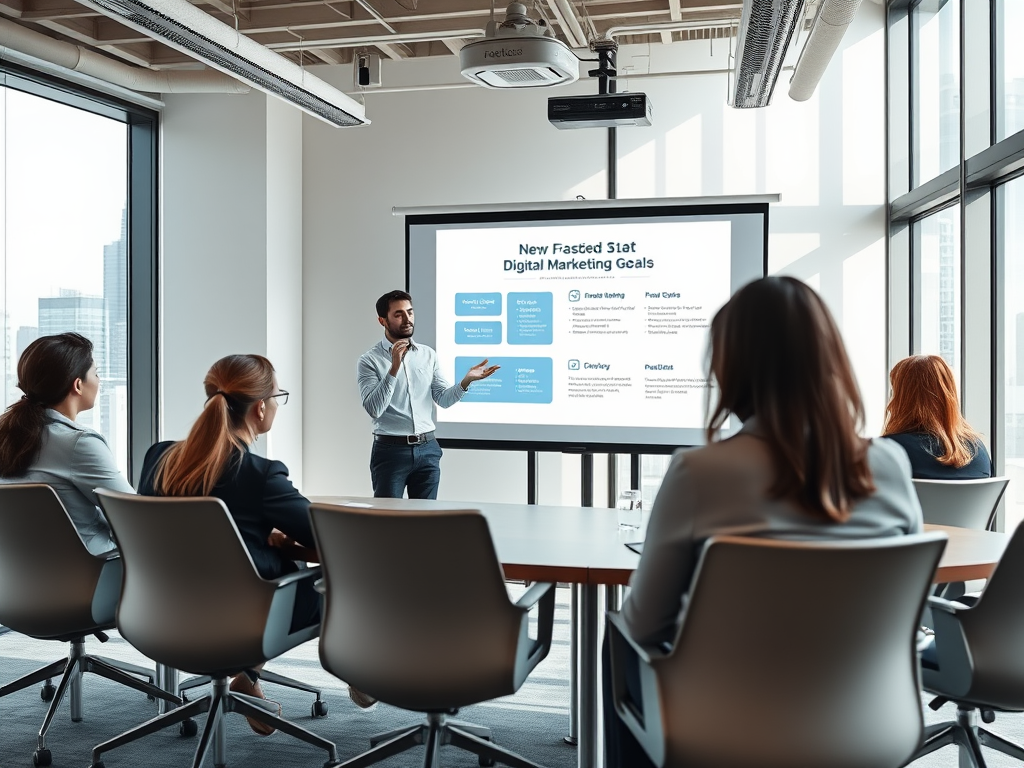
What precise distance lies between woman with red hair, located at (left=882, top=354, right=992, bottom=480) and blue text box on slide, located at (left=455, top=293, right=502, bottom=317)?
2416 millimetres

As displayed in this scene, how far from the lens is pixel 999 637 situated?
2.16 meters

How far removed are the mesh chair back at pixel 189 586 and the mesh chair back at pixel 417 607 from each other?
0.33 metres

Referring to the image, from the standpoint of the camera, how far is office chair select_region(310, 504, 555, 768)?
2.06m

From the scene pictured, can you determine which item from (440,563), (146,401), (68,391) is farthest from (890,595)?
(146,401)

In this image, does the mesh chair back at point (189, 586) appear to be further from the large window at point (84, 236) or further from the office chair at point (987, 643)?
the large window at point (84, 236)

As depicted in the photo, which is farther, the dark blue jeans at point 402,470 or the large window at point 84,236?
the large window at point 84,236

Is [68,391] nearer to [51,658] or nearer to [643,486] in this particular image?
[51,658]

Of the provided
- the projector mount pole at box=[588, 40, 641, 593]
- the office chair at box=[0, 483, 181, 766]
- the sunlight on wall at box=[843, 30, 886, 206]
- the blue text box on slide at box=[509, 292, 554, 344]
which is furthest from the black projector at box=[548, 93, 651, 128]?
the office chair at box=[0, 483, 181, 766]

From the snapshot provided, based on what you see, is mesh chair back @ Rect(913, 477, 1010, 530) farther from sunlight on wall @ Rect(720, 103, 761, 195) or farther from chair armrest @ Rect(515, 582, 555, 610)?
sunlight on wall @ Rect(720, 103, 761, 195)

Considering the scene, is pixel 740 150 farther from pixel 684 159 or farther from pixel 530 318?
pixel 530 318

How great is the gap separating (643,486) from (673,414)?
130 centimetres

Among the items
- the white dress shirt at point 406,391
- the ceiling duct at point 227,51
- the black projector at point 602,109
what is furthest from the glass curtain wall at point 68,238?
the black projector at point 602,109

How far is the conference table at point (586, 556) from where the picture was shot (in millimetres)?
2291

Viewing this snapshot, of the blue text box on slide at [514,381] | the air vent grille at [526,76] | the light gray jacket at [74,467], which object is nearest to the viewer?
the light gray jacket at [74,467]
